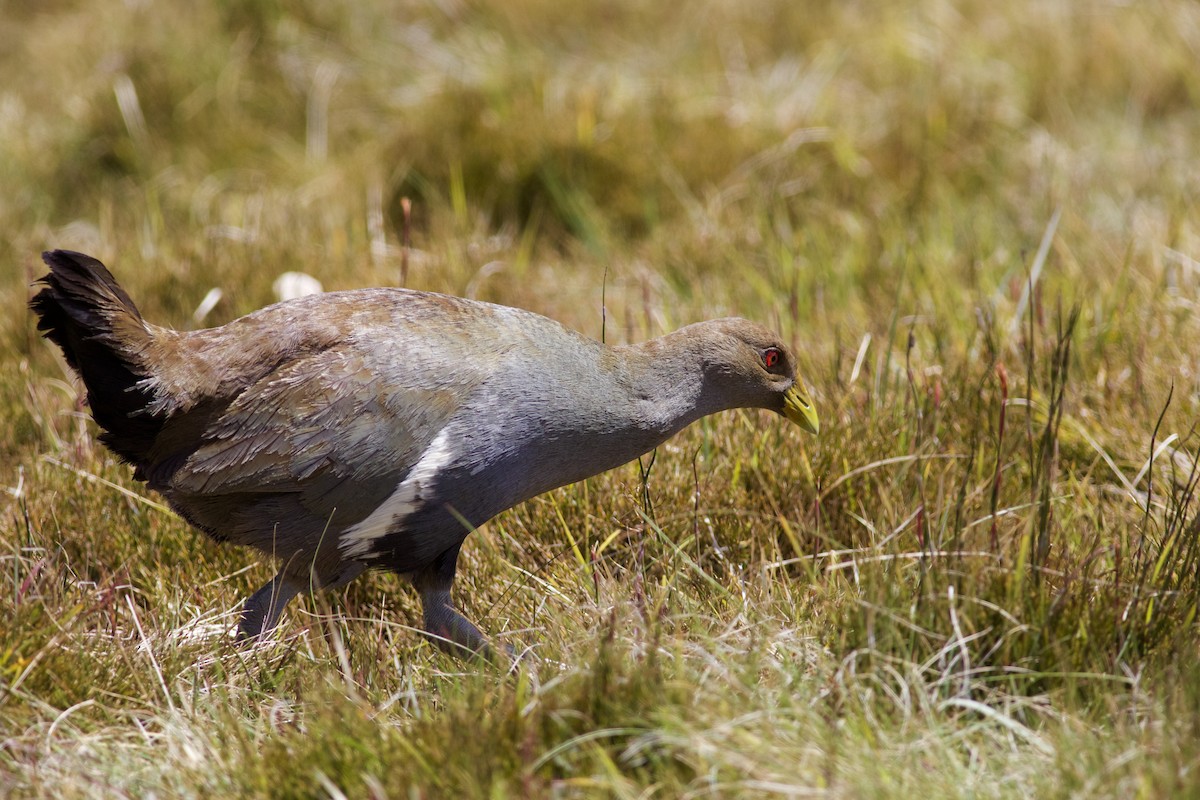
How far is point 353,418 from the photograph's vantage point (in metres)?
3.60

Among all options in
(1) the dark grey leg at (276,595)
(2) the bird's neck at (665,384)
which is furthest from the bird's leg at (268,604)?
(2) the bird's neck at (665,384)

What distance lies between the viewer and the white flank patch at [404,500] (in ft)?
11.8

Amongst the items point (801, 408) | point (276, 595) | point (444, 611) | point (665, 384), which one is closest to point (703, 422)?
point (801, 408)

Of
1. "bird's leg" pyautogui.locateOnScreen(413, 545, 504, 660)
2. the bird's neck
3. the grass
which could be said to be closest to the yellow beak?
the grass

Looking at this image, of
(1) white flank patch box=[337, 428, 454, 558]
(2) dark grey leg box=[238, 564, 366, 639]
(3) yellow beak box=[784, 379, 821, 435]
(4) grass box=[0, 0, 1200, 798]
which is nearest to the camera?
(4) grass box=[0, 0, 1200, 798]

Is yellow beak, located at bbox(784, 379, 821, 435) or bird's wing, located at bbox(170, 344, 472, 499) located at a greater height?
bird's wing, located at bbox(170, 344, 472, 499)

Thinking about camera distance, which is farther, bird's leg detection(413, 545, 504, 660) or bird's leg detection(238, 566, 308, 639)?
bird's leg detection(238, 566, 308, 639)

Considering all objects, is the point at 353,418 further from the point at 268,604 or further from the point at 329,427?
the point at 268,604

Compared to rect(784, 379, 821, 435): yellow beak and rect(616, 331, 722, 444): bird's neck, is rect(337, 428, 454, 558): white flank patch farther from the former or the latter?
rect(784, 379, 821, 435): yellow beak

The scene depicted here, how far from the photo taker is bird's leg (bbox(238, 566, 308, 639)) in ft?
12.5

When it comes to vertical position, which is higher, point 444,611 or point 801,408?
point 801,408

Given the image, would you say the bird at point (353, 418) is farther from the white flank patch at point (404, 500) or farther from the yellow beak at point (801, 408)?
the yellow beak at point (801, 408)

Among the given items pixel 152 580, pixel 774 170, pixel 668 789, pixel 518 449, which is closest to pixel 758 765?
pixel 668 789

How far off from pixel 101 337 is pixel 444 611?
4.24 feet
